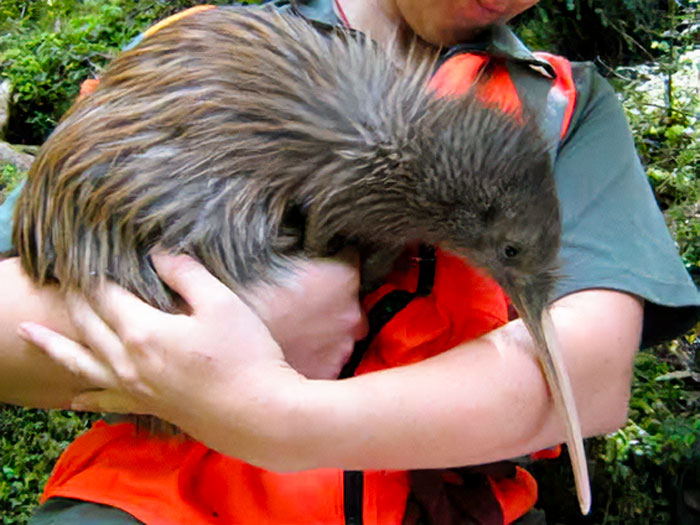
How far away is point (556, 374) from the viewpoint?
3.69 feet

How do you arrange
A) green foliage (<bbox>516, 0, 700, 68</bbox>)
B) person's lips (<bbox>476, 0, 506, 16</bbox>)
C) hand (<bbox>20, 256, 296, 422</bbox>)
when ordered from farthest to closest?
green foliage (<bbox>516, 0, 700, 68</bbox>), person's lips (<bbox>476, 0, 506, 16</bbox>), hand (<bbox>20, 256, 296, 422</bbox>)

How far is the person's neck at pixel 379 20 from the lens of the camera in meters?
1.51

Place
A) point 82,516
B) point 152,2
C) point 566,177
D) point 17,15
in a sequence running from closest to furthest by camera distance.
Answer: point 82,516 < point 566,177 < point 152,2 < point 17,15

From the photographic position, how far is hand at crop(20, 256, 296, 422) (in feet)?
3.40

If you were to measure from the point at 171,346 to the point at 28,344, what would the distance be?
312 millimetres

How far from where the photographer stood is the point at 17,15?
503 cm

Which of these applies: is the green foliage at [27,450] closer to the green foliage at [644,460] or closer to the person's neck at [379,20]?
the green foliage at [644,460]

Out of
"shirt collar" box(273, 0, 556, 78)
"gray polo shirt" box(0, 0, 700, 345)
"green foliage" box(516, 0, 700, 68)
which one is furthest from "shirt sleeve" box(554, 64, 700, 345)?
"green foliage" box(516, 0, 700, 68)

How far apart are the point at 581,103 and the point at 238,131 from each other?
26.3 inches

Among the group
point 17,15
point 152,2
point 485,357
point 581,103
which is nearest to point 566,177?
point 581,103

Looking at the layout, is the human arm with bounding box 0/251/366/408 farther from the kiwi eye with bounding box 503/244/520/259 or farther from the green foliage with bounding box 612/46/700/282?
the green foliage with bounding box 612/46/700/282

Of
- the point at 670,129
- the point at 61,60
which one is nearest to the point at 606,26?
the point at 670,129

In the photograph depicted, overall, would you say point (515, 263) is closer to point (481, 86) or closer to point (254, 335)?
point (481, 86)

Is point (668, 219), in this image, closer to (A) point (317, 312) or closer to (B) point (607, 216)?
(B) point (607, 216)
